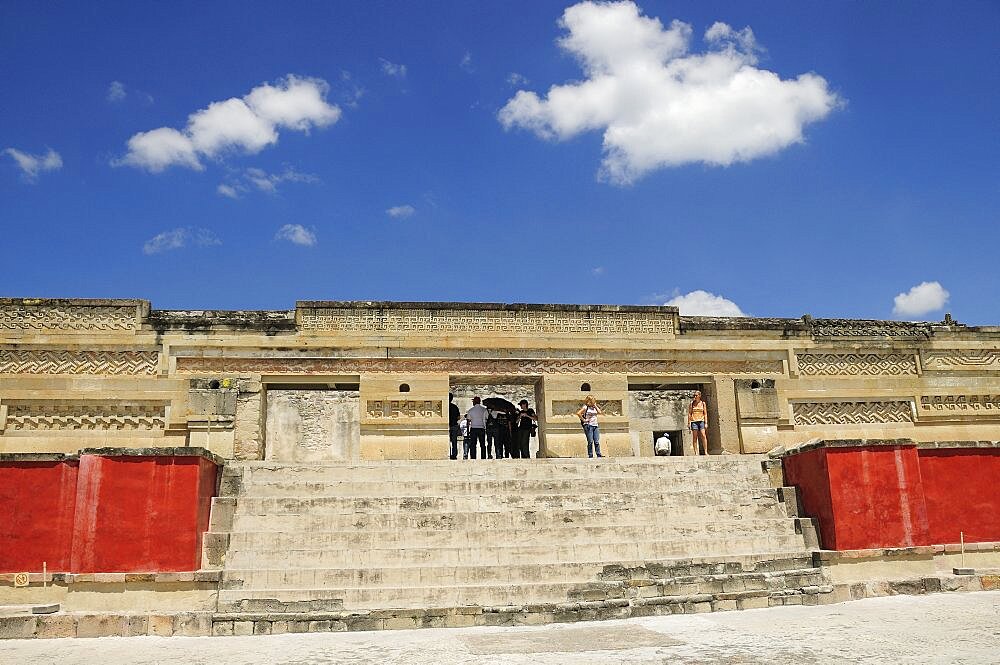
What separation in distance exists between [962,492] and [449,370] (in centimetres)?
708

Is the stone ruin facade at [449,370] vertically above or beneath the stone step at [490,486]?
above

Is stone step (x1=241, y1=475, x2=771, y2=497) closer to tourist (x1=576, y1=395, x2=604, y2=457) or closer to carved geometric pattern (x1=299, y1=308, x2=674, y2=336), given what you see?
tourist (x1=576, y1=395, x2=604, y2=457)

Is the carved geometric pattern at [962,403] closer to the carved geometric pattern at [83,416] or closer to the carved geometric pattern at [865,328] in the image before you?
the carved geometric pattern at [865,328]

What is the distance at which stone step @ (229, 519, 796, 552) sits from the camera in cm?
782

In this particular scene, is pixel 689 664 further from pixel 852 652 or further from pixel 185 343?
pixel 185 343

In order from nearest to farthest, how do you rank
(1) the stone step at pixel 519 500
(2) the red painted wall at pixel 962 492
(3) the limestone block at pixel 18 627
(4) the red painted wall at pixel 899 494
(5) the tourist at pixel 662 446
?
(3) the limestone block at pixel 18 627
(4) the red painted wall at pixel 899 494
(1) the stone step at pixel 519 500
(2) the red painted wall at pixel 962 492
(5) the tourist at pixel 662 446

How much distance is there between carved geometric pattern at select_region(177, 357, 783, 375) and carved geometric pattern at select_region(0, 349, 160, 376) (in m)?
0.66

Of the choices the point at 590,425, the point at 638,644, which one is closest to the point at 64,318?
the point at 590,425

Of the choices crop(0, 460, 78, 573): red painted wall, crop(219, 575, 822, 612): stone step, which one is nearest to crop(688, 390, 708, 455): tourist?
crop(219, 575, 822, 612): stone step

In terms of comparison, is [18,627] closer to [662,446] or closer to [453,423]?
[453,423]

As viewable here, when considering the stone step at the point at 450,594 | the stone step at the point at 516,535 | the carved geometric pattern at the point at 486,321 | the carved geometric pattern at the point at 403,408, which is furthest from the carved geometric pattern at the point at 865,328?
the stone step at the point at 450,594

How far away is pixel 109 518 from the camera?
24.1ft

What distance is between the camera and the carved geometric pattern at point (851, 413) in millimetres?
12695

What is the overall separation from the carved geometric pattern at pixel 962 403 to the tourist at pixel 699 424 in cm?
375
